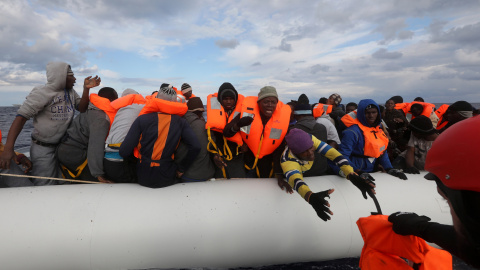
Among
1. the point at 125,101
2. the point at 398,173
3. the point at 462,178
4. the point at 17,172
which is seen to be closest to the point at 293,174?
the point at 462,178

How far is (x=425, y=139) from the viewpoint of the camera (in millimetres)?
3549

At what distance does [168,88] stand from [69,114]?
57.5 inches

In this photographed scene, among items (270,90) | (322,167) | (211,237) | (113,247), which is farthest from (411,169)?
(113,247)

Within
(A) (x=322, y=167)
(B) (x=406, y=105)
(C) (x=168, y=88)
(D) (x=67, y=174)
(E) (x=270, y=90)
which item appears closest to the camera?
(C) (x=168, y=88)

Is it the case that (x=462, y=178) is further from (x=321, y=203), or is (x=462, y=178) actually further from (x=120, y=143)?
(x=120, y=143)

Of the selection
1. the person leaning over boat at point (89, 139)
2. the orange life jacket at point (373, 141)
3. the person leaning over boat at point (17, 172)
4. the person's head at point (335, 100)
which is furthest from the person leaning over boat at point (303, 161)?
the person's head at point (335, 100)

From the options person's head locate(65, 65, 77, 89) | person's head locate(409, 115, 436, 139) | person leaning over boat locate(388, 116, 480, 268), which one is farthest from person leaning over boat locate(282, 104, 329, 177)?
person's head locate(65, 65, 77, 89)

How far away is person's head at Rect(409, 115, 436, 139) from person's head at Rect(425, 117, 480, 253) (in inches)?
116

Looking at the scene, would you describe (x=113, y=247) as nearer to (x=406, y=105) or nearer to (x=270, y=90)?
(x=270, y=90)

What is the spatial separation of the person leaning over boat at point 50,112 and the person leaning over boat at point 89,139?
0.11 meters

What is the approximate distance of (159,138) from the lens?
263cm

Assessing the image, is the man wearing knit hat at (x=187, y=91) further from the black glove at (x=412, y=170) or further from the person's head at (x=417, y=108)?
the person's head at (x=417, y=108)

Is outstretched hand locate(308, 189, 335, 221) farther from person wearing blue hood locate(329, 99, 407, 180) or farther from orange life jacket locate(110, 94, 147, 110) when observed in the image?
orange life jacket locate(110, 94, 147, 110)

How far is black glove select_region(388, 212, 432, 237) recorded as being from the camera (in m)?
1.34
